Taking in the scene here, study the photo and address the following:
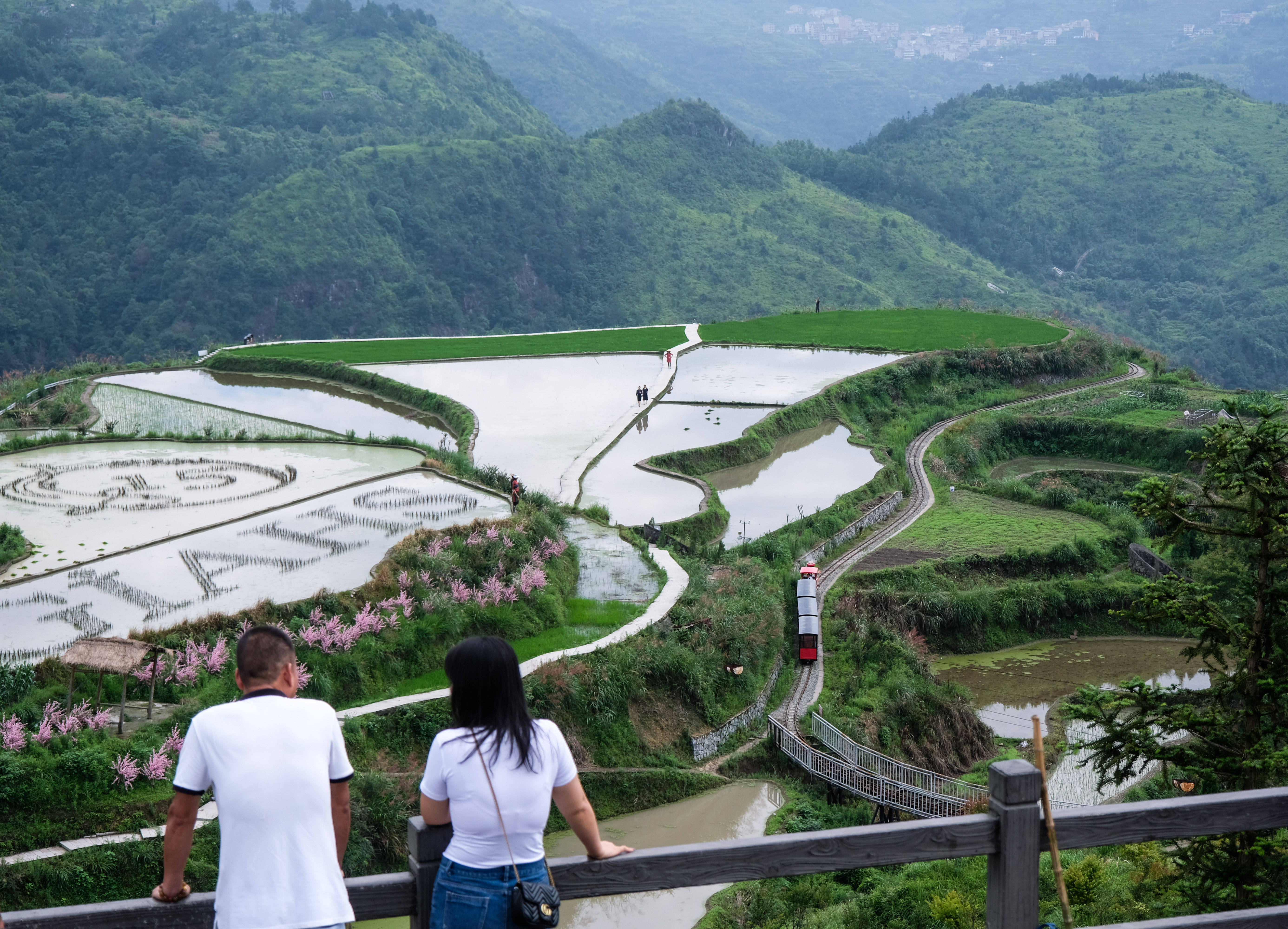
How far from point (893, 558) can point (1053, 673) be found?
3432 millimetres

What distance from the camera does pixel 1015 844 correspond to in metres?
3.79

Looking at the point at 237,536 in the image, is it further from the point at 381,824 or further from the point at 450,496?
the point at 381,824

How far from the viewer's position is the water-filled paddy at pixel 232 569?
43.3 ft

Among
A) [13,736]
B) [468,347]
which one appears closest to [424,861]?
[13,736]

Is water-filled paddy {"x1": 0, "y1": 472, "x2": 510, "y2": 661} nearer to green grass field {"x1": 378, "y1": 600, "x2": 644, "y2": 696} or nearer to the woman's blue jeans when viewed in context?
green grass field {"x1": 378, "y1": 600, "x2": 644, "y2": 696}

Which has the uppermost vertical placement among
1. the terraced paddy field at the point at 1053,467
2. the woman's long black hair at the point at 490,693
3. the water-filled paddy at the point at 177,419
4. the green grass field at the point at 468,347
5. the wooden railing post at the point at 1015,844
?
the woman's long black hair at the point at 490,693

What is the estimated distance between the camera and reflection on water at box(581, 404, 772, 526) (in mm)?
22078

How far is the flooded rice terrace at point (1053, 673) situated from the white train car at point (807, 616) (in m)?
2.76

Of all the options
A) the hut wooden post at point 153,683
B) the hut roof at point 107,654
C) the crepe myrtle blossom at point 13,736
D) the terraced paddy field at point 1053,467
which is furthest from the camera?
the terraced paddy field at point 1053,467

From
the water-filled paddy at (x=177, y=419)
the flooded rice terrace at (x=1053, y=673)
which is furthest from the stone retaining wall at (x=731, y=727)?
the water-filled paddy at (x=177, y=419)

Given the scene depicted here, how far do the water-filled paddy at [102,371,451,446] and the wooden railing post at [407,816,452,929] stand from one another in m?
21.8

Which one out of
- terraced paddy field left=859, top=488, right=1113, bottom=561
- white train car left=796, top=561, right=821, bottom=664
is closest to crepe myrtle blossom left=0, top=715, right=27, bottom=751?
white train car left=796, top=561, right=821, bottom=664

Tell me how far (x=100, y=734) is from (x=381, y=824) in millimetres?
2688

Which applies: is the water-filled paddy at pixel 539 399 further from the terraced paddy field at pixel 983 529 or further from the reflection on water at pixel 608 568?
the terraced paddy field at pixel 983 529
